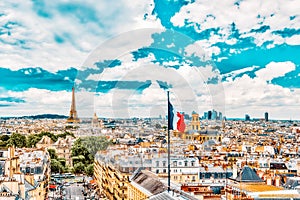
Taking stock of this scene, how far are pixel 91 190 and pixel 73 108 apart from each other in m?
94.8

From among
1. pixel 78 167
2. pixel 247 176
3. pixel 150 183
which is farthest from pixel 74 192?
pixel 247 176

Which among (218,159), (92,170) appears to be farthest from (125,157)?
(92,170)

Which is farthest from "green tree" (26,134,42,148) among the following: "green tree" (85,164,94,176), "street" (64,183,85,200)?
"street" (64,183,85,200)

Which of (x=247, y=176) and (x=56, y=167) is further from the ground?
(x=247, y=176)

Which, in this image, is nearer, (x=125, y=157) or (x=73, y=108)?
(x=125, y=157)

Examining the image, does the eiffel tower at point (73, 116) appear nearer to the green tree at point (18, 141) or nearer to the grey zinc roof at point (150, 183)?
the green tree at point (18, 141)

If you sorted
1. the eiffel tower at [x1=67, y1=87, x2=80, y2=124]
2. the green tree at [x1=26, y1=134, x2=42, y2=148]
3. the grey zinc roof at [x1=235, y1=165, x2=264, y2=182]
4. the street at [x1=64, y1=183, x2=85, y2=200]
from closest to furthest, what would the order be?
1. the grey zinc roof at [x1=235, y1=165, x2=264, y2=182]
2. the street at [x1=64, y1=183, x2=85, y2=200]
3. the green tree at [x1=26, y1=134, x2=42, y2=148]
4. the eiffel tower at [x1=67, y1=87, x2=80, y2=124]

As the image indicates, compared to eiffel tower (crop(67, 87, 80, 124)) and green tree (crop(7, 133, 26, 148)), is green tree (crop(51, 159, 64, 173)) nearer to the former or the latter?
green tree (crop(7, 133, 26, 148))

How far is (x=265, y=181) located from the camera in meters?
27.7

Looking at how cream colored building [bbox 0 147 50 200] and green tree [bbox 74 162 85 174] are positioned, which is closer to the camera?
cream colored building [bbox 0 147 50 200]

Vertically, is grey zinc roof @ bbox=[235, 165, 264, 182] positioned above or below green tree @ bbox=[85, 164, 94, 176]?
above

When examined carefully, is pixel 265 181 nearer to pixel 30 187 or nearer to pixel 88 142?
pixel 30 187

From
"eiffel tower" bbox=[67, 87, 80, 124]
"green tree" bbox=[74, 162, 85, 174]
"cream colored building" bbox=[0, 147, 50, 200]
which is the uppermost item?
"eiffel tower" bbox=[67, 87, 80, 124]

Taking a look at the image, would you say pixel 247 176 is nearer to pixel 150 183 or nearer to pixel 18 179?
pixel 150 183
